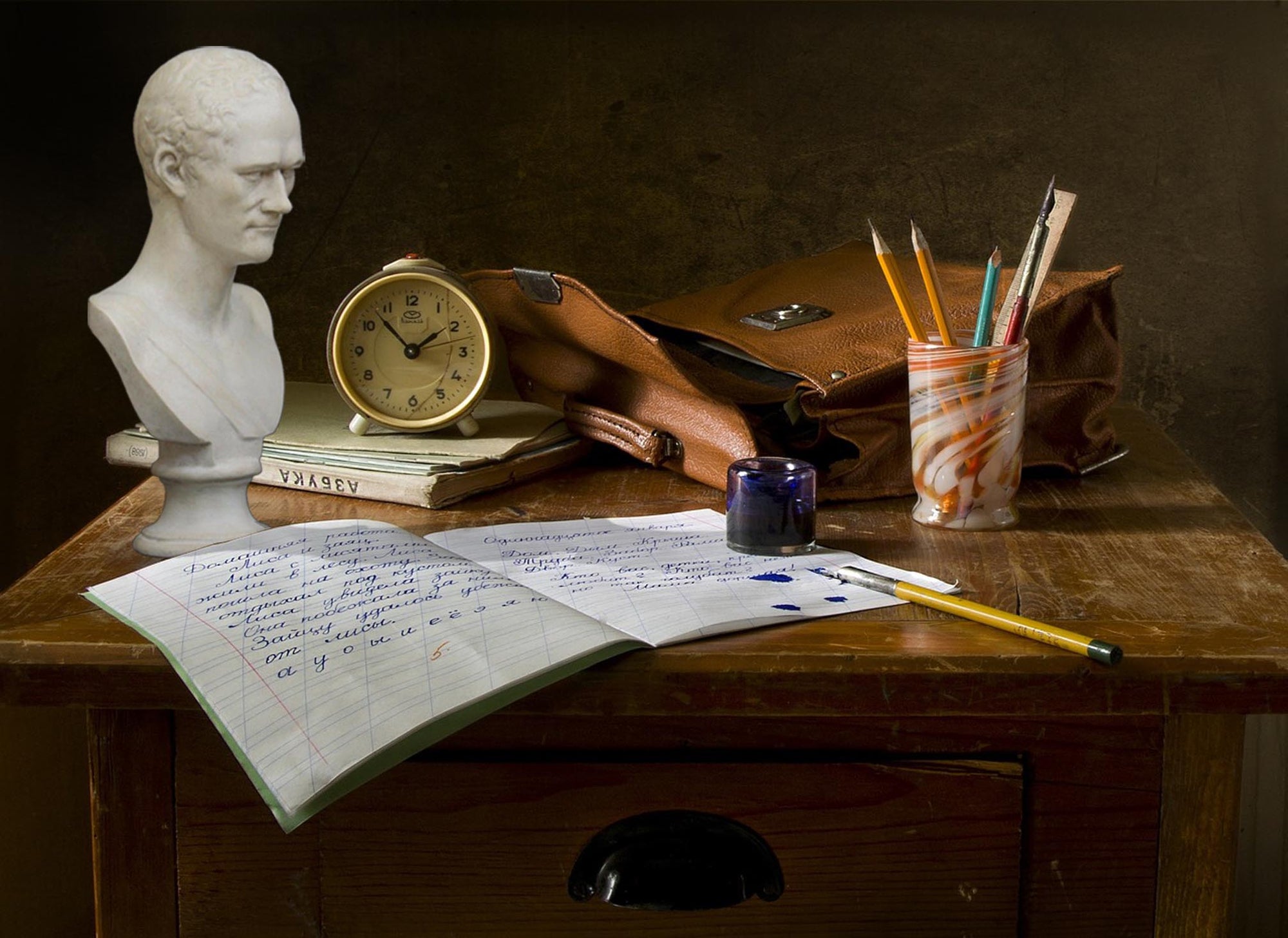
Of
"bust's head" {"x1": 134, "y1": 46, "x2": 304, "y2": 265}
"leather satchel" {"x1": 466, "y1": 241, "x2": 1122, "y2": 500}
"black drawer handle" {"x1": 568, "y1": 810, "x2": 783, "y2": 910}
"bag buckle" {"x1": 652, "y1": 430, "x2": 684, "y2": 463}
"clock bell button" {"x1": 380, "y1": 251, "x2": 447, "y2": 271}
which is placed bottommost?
"black drawer handle" {"x1": 568, "y1": 810, "x2": 783, "y2": 910}

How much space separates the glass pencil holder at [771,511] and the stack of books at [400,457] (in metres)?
0.25

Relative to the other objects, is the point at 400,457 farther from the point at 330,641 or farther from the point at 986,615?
the point at 986,615

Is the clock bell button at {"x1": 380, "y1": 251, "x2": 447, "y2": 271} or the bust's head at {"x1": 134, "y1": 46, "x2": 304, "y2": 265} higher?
the bust's head at {"x1": 134, "y1": 46, "x2": 304, "y2": 265}

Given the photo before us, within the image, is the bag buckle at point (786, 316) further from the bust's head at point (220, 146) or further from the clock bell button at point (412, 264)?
the bust's head at point (220, 146)

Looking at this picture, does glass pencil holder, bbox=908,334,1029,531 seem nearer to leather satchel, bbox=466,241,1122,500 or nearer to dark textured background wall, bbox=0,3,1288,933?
leather satchel, bbox=466,241,1122,500

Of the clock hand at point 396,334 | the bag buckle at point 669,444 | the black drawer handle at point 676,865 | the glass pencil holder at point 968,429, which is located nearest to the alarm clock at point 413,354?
the clock hand at point 396,334

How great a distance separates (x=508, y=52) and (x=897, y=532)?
2.59 feet

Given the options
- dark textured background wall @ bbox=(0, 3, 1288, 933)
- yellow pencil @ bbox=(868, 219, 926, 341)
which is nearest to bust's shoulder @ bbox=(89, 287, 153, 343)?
yellow pencil @ bbox=(868, 219, 926, 341)

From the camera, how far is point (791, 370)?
1.07m

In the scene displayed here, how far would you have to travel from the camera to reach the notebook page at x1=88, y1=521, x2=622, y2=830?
654mm

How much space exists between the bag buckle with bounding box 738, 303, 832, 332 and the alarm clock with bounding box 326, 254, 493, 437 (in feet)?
0.75

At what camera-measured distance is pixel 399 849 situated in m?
0.78

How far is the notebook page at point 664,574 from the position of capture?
2.54ft

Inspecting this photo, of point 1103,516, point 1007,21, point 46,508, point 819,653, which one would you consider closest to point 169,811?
point 819,653
